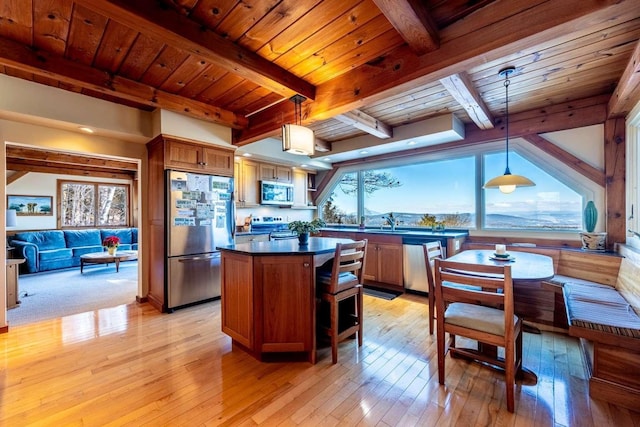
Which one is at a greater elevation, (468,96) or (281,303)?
(468,96)

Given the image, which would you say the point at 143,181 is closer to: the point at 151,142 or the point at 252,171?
the point at 151,142

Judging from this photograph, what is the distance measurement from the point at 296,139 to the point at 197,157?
1859 millimetres

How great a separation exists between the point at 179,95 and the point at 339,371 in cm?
327

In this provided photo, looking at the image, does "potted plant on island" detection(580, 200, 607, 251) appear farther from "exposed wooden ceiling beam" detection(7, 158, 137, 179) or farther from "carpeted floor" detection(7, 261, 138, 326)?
"exposed wooden ceiling beam" detection(7, 158, 137, 179)

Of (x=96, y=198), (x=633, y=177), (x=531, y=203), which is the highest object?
(x=96, y=198)

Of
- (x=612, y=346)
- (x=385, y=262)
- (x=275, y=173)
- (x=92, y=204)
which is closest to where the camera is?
(x=612, y=346)

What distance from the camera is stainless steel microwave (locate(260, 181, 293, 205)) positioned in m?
4.93

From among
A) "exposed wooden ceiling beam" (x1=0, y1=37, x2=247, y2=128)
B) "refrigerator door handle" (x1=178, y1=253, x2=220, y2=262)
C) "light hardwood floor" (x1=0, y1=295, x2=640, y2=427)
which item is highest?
"exposed wooden ceiling beam" (x1=0, y1=37, x2=247, y2=128)

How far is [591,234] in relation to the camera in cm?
301

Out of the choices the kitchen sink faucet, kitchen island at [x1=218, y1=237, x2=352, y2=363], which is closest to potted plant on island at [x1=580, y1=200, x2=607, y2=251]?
the kitchen sink faucet

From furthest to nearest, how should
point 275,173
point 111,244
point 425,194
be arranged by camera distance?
point 111,244 → point 275,173 → point 425,194

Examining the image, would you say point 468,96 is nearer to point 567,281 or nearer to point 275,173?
point 567,281

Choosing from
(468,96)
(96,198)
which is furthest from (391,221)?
(96,198)

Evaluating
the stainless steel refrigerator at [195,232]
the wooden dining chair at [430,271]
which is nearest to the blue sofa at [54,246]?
the stainless steel refrigerator at [195,232]
